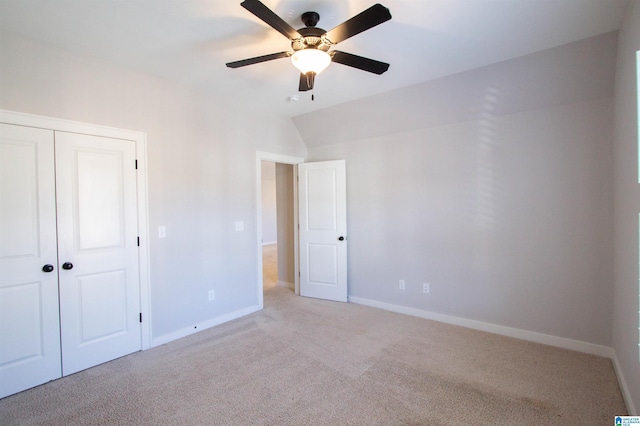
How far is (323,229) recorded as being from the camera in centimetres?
450

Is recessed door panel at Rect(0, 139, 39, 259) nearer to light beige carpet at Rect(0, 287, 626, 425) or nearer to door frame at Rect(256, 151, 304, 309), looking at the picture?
light beige carpet at Rect(0, 287, 626, 425)

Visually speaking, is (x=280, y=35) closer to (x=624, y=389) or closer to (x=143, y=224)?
(x=143, y=224)

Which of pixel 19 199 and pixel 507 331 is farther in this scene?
pixel 507 331

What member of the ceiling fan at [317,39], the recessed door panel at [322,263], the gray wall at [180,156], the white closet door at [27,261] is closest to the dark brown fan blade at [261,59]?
the ceiling fan at [317,39]

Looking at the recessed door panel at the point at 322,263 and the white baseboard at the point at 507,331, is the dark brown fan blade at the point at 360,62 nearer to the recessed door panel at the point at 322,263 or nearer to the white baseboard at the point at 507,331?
the recessed door panel at the point at 322,263

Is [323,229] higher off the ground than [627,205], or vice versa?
[627,205]

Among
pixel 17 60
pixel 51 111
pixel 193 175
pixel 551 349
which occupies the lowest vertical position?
pixel 551 349

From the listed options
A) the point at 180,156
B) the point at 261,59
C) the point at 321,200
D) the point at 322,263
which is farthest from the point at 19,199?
the point at 322,263

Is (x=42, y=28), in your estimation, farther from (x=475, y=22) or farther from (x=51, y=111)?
(x=475, y=22)

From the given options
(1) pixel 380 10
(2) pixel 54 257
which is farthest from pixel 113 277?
(1) pixel 380 10

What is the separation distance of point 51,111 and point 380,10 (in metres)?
2.69

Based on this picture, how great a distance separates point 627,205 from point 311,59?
250 cm

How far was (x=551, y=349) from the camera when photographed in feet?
9.41

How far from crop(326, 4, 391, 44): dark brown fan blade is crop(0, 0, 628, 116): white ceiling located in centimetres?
26
